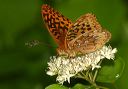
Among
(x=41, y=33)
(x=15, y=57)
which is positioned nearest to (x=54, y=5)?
(x=41, y=33)

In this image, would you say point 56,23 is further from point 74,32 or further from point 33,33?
point 33,33

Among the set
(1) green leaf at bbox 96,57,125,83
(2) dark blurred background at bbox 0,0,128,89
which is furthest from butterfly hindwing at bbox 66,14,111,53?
(2) dark blurred background at bbox 0,0,128,89

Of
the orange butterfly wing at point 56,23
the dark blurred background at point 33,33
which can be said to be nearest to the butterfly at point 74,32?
the orange butterfly wing at point 56,23

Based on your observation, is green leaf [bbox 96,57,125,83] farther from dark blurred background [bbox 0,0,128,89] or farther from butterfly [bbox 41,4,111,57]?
dark blurred background [bbox 0,0,128,89]

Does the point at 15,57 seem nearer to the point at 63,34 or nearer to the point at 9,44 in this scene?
the point at 9,44

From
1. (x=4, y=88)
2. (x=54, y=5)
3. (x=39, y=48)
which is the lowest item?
(x=4, y=88)

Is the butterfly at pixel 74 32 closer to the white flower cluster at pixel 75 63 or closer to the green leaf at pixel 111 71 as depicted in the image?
the white flower cluster at pixel 75 63
